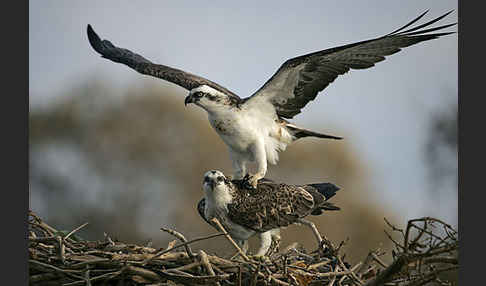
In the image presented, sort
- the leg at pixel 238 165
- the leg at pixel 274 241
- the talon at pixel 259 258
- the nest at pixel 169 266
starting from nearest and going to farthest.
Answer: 1. the nest at pixel 169 266
2. the talon at pixel 259 258
3. the leg at pixel 274 241
4. the leg at pixel 238 165

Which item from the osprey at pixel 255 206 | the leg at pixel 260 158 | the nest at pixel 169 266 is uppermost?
the leg at pixel 260 158

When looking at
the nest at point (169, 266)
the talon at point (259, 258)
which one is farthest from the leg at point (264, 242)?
the nest at point (169, 266)

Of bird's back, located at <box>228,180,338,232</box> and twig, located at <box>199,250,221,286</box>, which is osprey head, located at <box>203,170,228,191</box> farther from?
twig, located at <box>199,250,221,286</box>

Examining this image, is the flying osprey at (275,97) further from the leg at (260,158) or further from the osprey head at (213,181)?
the osprey head at (213,181)

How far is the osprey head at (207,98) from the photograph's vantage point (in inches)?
91.0

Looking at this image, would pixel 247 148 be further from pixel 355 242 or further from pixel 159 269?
pixel 355 242

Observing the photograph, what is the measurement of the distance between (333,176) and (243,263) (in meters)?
2.80

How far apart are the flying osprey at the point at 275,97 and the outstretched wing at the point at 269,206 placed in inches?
2.3

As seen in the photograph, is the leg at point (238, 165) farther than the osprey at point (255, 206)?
Yes

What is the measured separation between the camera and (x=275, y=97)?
246 centimetres

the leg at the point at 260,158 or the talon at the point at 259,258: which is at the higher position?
the leg at the point at 260,158

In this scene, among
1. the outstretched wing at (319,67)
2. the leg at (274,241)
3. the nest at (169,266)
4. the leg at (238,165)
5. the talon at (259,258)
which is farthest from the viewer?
the leg at (238,165)

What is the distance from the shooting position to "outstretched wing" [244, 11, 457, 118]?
7.51ft

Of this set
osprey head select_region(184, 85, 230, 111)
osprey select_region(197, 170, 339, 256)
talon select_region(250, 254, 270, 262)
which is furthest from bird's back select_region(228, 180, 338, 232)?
osprey head select_region(184, 85, 230, 111)
